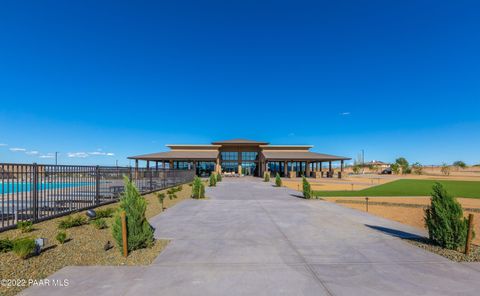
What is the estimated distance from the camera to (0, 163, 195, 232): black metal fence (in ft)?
25.4

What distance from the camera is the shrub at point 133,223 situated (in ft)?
18.2

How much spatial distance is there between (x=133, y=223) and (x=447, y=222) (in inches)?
301

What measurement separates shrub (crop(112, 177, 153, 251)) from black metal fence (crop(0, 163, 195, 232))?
339 cm

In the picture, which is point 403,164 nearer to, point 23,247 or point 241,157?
point 241,157

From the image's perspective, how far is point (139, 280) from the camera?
4.24 metres

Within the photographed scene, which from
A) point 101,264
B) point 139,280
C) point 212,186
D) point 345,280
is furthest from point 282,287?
point 212,186

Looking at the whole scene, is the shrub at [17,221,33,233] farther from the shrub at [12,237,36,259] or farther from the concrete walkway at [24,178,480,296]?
the concrete walkway at [24,178,480,296]

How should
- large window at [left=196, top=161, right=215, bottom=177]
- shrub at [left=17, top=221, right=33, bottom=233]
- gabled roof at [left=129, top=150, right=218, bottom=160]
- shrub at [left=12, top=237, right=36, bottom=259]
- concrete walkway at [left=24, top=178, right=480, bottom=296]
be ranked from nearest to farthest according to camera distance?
1. concrete walkway at [left=24, top=178, right=480, bottom=296]
2. shrub at [left=12, top=237, right=36, bottom=259]
3. shrub at [left=17, top=221, right=33, bottom=233]
4. gabled roof at [left=129, top=150, right=218, bottom=160]
5. large window at [left=196, top=161, right=215, bottom=177]

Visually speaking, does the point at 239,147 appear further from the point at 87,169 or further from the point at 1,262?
the point at 1,262

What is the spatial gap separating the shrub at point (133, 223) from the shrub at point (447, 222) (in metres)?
7.22

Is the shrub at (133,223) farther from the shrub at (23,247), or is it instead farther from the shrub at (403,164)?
the shrub at (403,164)

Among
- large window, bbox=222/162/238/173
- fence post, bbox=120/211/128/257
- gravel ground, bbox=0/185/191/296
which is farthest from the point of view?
large window, bbox=222/162/238/173

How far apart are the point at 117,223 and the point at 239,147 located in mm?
47794

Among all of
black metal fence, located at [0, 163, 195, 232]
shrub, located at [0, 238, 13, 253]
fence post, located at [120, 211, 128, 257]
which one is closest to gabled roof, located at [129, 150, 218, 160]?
black metal fence, located at [0, 163, 195, 232]
